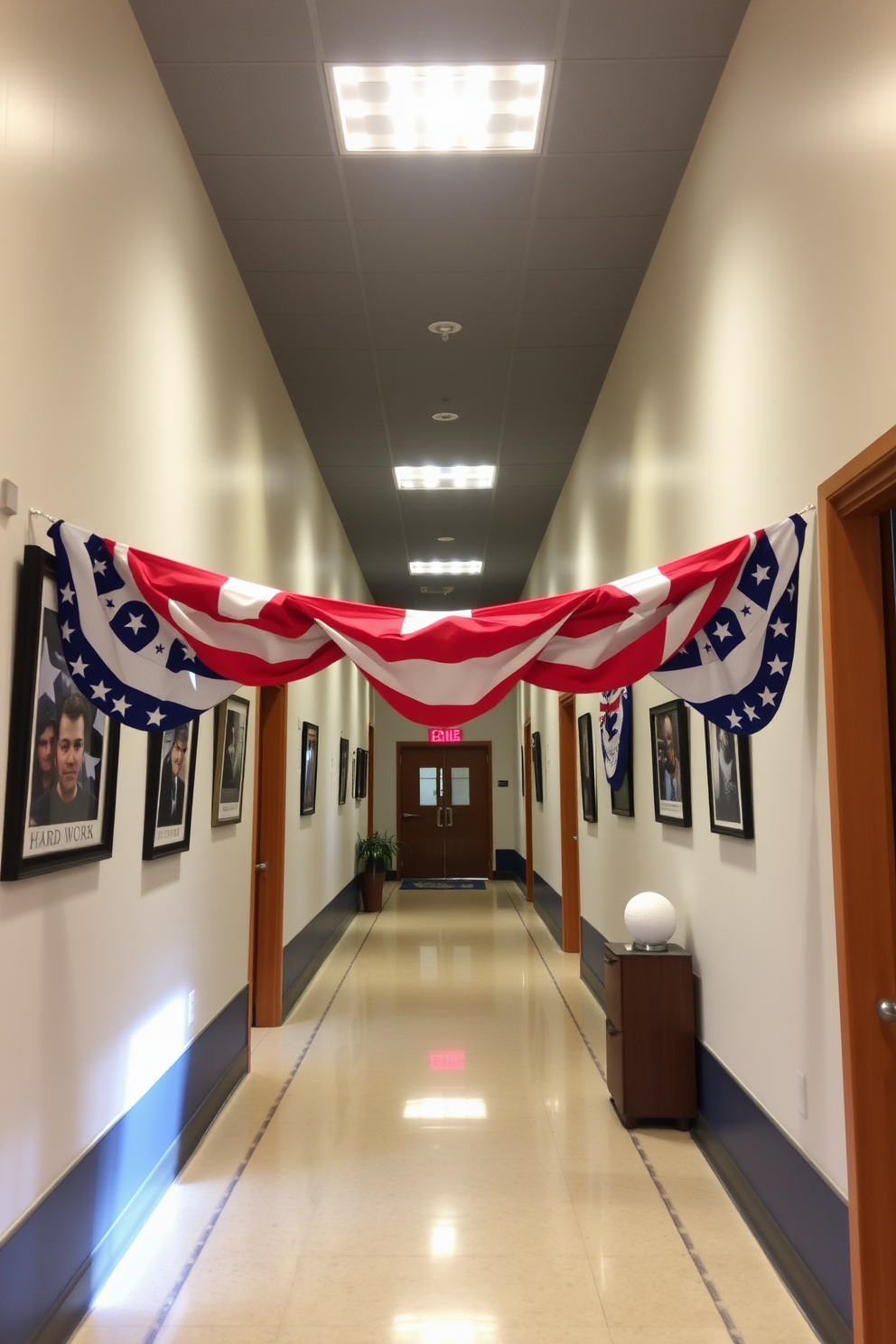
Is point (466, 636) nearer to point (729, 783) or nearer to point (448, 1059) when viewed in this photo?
point (729, 783)

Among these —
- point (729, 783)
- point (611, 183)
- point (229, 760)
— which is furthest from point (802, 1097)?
point (611, 183)

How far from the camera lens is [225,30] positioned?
3.62 metres

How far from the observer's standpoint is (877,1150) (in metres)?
2.48

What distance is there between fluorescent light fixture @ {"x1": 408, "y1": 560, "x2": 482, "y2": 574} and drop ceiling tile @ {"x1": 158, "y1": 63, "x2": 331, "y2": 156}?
7.76 metres

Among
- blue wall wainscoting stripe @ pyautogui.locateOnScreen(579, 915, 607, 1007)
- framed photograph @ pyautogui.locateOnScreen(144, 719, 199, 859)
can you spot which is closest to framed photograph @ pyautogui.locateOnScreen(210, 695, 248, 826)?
framed photograph @ pyautogui.locateOnScreen(144, 719, 199, 859)

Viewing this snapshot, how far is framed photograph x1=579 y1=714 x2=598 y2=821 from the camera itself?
7.42 meters

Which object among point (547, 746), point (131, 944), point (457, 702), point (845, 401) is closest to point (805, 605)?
point (845, 401)

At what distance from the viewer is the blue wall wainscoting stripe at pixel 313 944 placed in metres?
6.88

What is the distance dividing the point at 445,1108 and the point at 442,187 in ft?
14.6

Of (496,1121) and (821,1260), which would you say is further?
(496,1121)

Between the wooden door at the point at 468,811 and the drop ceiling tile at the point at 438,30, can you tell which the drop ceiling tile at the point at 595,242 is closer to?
the drop ceiling tile at the point at 438,30

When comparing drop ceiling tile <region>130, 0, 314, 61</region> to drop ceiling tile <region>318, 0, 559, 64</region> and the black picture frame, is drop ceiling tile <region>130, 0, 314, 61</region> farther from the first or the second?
the black picture frame

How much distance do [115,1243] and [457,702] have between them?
6.91 ft

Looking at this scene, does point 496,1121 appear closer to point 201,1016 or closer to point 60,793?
point 201,1016
